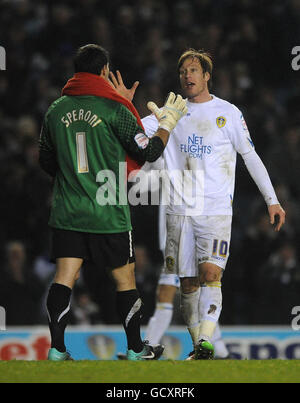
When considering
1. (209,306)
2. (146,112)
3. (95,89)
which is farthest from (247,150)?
(146,112)

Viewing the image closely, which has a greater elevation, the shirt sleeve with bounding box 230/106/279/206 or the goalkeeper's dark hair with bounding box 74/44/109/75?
the goalkeeper's dark hair with bounding box 74/44/109/75

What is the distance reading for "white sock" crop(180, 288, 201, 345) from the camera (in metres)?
6.92

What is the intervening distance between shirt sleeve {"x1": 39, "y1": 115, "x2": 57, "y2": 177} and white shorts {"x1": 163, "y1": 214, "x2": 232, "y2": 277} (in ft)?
3.83

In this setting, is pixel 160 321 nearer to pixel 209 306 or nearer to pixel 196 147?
pixel 209 306

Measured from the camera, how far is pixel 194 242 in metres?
6.82

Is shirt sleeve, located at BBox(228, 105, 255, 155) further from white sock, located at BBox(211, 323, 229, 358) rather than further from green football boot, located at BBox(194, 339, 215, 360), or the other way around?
white sock, located at BBox(211, 323, 229, 358)

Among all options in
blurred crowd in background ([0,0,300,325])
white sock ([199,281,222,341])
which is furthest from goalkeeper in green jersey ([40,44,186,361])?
blurred crowd in background ([0,0,300,325])

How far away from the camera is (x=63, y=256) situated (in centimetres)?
591

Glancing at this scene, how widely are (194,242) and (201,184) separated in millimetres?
422

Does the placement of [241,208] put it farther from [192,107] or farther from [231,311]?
[192,107]
